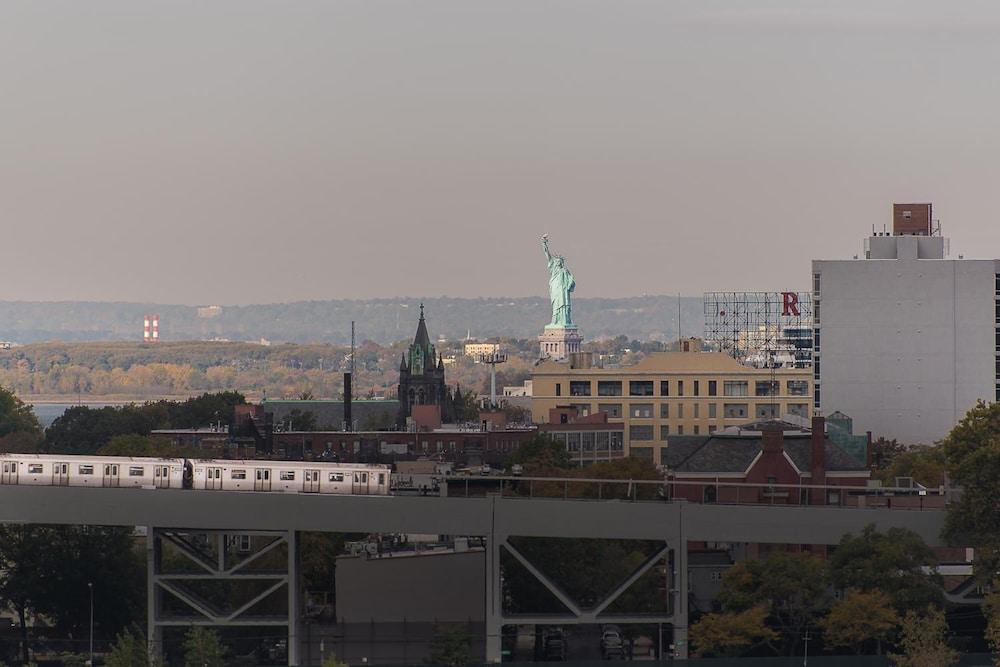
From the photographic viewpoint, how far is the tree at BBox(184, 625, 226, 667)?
299ft

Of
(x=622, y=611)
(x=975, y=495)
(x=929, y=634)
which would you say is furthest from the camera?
(x=622, y=611)

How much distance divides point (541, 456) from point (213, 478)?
72480 millimetres

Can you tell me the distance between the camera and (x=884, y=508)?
100312 millimetres

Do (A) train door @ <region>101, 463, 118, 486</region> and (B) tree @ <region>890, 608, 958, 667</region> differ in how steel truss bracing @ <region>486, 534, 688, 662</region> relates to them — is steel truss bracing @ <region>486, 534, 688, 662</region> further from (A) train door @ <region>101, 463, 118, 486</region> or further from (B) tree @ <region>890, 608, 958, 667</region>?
(A) train door @ <region>101, 463, 118, 486</region>

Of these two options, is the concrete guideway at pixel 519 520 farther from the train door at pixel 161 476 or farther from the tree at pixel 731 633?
the train door at pixel 161 476

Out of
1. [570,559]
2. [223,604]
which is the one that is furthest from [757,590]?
[223,604]

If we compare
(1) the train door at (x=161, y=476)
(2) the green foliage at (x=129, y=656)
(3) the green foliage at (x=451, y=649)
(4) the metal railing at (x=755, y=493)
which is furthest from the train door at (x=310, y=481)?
(2) the green foliage at (x=129, y=656)

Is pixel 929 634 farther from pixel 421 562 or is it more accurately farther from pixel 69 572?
pixel 69 572

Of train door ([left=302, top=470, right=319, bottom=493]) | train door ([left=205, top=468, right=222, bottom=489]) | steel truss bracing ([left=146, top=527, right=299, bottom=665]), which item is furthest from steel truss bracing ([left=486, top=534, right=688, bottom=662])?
train door ([left=205, top=468, right=222, bottom=489])

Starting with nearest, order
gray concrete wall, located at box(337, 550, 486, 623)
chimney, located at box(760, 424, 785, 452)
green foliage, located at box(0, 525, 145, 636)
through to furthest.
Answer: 1. gray concrete wall, located at box(337, 550, 486, 623)
2. green foliage, located at box(0, 525, 145, 636)
3. chimney, located at box(760, 424, 785, 452)

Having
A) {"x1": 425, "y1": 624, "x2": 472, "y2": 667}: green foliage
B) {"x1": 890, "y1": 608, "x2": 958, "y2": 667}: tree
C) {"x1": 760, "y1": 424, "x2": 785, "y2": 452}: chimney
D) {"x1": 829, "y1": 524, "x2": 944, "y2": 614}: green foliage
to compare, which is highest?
{"x1": 760, "y1": 424, "x2": 785, "y2": 452}: chimney

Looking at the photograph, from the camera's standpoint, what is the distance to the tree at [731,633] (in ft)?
307

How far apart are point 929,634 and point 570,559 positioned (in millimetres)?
26869

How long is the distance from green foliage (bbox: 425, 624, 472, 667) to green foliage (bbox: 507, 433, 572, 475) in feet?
241
